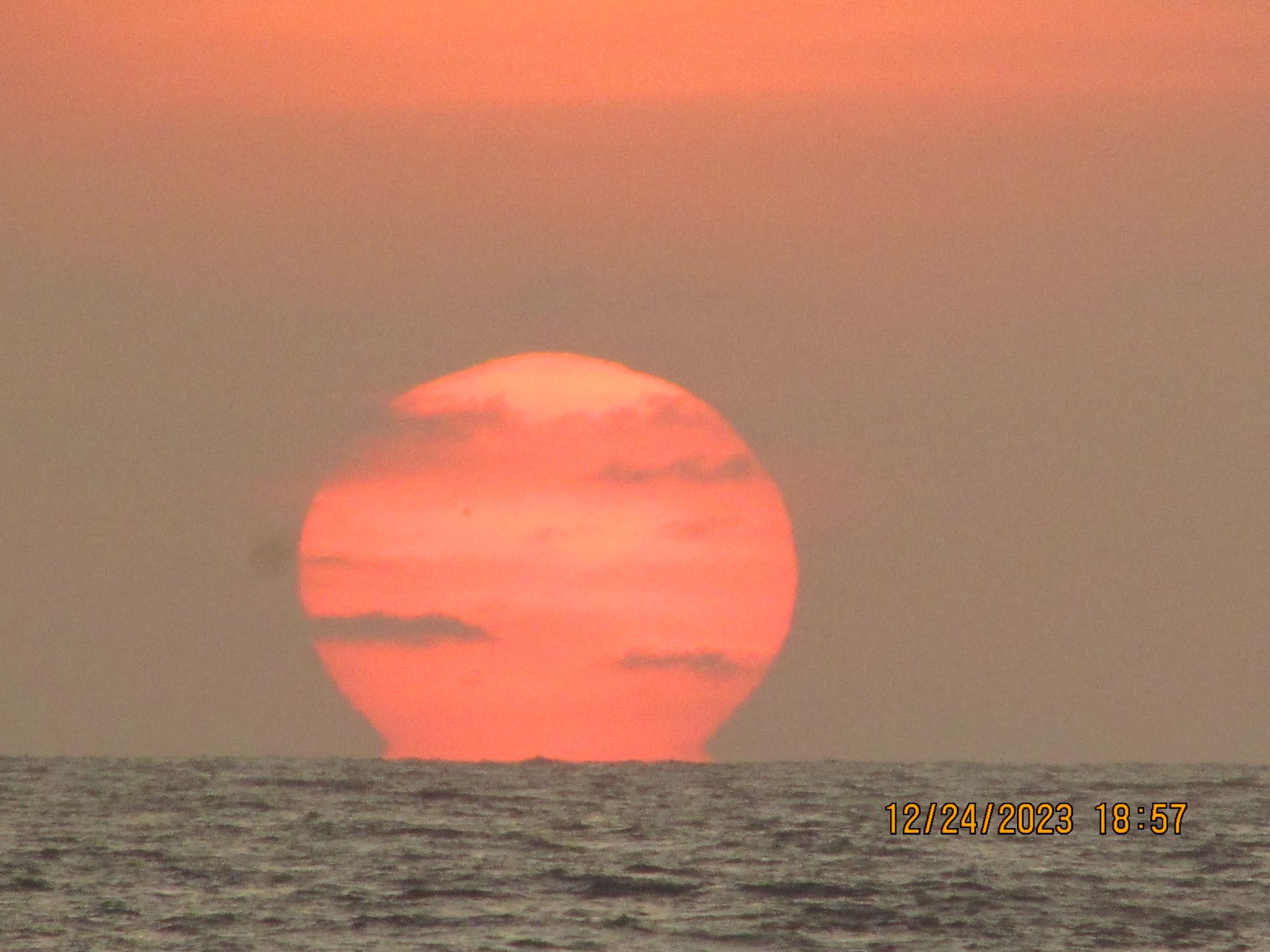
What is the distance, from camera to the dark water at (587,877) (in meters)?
50.5

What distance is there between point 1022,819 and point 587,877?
49097mm

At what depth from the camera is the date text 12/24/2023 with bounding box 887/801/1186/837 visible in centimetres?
9131

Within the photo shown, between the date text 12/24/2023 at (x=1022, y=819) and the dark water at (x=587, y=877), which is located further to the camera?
the date text 12/24/2023 at (x=1022, y=819)

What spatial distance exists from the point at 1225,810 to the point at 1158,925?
58.4 meters

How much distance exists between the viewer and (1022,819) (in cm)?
10725

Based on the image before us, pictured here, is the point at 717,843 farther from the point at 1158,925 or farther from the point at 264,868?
the point at 1158,925

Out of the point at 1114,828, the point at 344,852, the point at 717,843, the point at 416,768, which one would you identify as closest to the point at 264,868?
the point at 344,852

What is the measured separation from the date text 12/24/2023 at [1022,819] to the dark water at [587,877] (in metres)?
1.37

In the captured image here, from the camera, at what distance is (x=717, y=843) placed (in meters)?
78.9

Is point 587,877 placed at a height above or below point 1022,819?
below

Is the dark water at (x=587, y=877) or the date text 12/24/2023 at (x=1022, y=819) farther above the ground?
the date text 12/24/2023 at (x=1022, y=819)

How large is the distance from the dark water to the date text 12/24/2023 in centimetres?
137

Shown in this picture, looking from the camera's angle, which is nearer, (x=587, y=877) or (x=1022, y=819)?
(x=587, y=877)

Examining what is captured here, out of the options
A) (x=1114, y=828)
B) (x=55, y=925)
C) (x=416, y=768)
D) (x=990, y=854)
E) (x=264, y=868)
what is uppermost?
(x=416, y=768)
